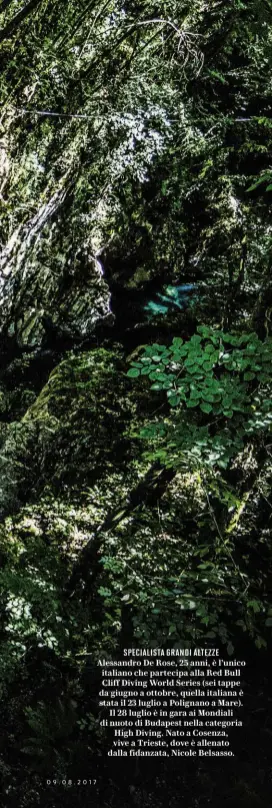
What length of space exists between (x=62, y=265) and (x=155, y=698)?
275 cm

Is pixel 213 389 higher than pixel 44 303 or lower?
lower

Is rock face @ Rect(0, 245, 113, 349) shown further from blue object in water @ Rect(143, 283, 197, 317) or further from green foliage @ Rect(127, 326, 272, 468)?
green foliage @ Rect(127, 326, 272, 468)

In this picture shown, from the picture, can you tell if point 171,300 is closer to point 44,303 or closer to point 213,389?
point 44,303

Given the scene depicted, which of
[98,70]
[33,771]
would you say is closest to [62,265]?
[98,70]

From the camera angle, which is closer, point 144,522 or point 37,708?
point 37,708

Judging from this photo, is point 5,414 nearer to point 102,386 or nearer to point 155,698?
point 102,386

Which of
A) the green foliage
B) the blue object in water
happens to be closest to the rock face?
the blue object in water

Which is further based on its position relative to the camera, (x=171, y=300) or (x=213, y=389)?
(x=171, y=300)

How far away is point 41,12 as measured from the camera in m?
3.79

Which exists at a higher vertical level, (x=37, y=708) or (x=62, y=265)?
(x=62, y=265)

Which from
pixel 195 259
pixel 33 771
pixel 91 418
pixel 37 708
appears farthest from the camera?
pixel 195 259

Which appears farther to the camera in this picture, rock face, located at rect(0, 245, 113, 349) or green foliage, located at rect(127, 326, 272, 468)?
rock face, located at rect(0, 245, 113, 349)

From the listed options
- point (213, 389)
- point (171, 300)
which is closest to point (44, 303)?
point (171, 300)

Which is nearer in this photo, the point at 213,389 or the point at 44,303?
the point at 213,389
